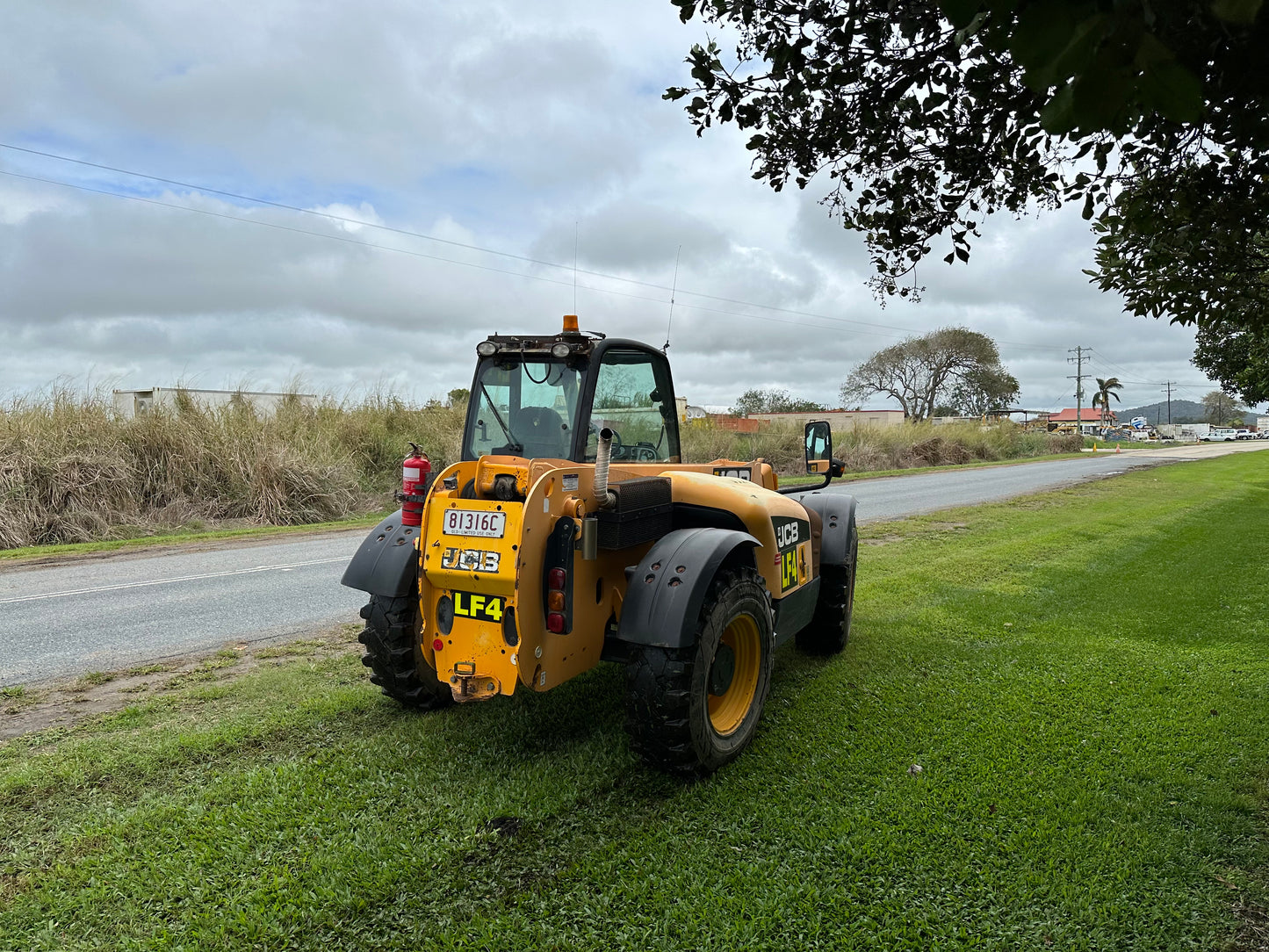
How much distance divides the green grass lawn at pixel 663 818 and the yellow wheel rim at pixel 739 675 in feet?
0.72

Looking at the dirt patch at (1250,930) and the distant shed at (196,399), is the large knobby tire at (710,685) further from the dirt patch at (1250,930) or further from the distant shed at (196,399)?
the distant shed at (196,399)

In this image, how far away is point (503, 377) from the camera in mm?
4543

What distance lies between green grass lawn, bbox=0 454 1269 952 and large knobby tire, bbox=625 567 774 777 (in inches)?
6.5

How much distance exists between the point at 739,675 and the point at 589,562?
1.15m

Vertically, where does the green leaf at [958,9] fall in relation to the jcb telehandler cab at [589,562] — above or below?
above

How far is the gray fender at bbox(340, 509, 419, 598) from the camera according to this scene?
4203mm

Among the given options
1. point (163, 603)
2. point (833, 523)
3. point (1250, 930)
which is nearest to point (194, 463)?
point (163, 603)

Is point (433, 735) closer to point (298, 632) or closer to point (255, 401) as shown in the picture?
point (298, 632)

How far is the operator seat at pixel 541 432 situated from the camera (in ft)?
14.2

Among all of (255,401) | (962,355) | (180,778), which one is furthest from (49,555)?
(962,355)

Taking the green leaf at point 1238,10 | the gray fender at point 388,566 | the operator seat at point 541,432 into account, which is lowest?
the gray fender at point 388,566

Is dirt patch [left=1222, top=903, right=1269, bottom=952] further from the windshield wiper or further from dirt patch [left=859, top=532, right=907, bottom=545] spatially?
dirt patch [left=859, top=532, right=907, bottom=545]

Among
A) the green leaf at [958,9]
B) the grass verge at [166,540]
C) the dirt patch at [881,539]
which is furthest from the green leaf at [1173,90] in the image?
the grass verge at [166,540]

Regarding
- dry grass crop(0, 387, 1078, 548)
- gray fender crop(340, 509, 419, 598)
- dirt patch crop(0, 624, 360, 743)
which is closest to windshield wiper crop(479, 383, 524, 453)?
gray fender crop(340, 509, 419, 598)
